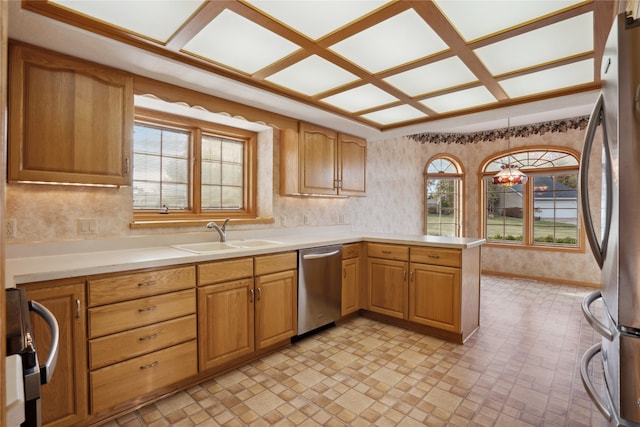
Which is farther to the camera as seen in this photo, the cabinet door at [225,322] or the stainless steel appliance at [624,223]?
the cabinet door at [225,322]

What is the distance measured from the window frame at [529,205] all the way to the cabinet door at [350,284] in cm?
370

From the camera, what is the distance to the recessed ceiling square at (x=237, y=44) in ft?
6.13

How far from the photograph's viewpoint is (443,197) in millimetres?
6543

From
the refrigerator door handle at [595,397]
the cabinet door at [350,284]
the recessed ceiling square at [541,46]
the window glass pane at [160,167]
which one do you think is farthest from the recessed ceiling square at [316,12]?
the cabinet door at [350,284]

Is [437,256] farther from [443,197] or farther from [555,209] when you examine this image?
[555,209]

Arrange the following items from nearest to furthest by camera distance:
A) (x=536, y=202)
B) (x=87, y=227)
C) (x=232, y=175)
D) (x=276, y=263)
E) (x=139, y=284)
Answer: (x=139, y=284), (x=87, y=227), (x=276, y=263), (x=232, y=175), (x=536, y=202)

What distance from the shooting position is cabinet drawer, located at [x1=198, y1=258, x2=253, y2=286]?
2.24m

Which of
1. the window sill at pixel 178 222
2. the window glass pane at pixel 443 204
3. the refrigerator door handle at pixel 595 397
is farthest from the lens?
the window glass pane at pixel 443 204

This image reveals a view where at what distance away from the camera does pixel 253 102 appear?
298cm

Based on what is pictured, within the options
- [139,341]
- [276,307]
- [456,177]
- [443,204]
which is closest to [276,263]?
[276,307]

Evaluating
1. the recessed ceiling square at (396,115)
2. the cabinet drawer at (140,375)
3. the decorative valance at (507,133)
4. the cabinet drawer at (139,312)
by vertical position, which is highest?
the decorative valance at (507,133)

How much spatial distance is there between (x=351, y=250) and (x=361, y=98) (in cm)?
152

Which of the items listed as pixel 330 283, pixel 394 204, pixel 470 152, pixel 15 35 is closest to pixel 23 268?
pixel 15 35

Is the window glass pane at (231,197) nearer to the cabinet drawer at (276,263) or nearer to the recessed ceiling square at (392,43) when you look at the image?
the cabinet drawer at (276,263)
